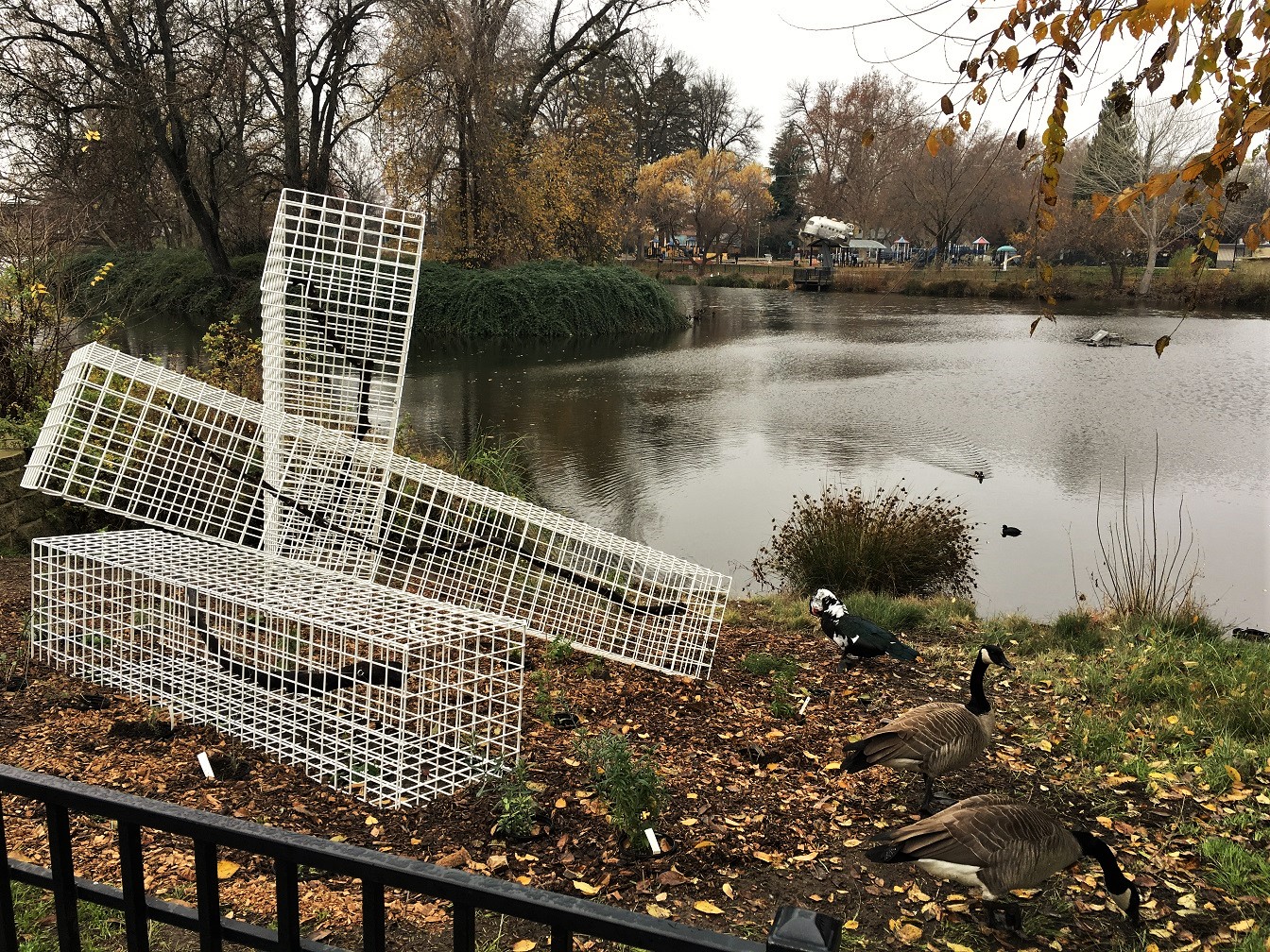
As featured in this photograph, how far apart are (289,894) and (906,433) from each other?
1220 cm

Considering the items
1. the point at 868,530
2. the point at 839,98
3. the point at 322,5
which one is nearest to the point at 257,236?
the point at 322,5

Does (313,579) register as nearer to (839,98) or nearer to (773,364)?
(773,364)

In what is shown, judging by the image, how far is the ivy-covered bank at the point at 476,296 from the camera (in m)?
21.3

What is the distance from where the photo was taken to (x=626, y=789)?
10.1 feet

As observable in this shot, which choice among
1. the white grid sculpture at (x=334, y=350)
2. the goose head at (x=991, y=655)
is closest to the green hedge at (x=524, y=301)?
the white grid sculpture at (x=334, y=350)

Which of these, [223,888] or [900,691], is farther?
[900,691]

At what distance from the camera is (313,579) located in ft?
12.8

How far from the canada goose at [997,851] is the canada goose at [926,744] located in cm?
46

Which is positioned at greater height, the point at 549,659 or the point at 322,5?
the point at 322,5

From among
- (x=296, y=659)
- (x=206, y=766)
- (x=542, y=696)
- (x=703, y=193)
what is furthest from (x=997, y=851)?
(x=703, y=193)

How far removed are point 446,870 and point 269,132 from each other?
23713 mm

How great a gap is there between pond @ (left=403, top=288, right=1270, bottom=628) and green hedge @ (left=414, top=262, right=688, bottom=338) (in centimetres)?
74

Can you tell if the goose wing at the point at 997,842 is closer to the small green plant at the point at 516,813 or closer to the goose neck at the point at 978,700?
the goose neck at the point at 978,700

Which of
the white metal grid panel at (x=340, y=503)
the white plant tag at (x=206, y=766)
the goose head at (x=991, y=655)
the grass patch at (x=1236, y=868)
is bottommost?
the grass patch at (x=1236, y=868)
